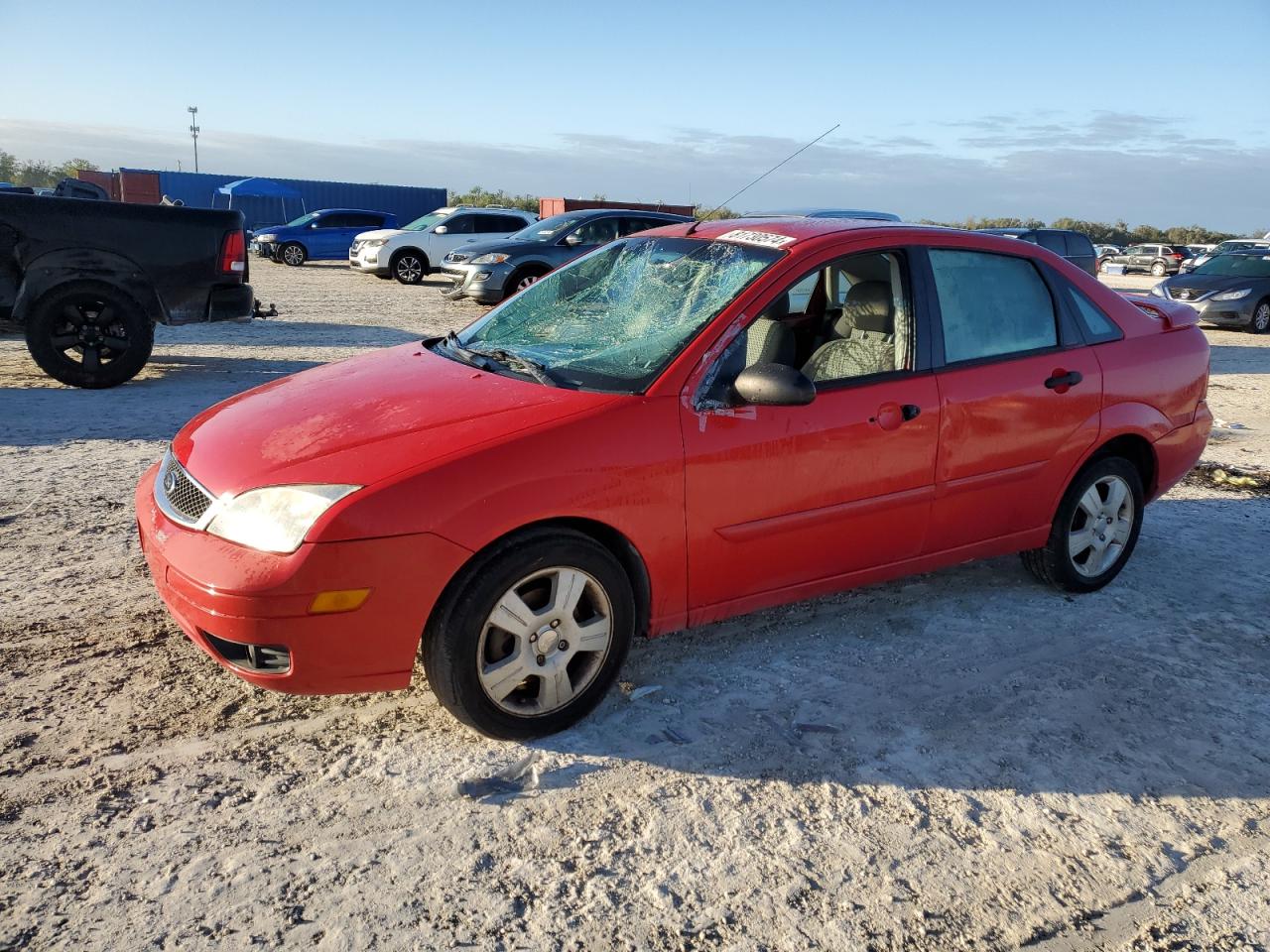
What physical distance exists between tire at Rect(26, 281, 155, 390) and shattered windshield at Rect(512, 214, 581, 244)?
854 centimetres

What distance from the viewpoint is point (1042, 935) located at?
259 centimetres

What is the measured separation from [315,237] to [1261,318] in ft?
73.3

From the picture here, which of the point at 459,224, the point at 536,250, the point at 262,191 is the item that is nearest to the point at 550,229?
the point at 536,250

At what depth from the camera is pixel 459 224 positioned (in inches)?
933

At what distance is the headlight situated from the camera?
2.97 meters

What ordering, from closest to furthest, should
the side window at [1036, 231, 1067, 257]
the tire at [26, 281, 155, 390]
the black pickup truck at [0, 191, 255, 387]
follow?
the black pickup truck at [0, 191, 255, 387], the tire at [26, 281, 155, 390], the side window at [1036, 231, 1067, 257]

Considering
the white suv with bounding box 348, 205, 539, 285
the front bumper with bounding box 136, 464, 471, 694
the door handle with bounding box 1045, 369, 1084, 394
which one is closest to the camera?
the front bumper with bounding box 136, 464, 471, 694

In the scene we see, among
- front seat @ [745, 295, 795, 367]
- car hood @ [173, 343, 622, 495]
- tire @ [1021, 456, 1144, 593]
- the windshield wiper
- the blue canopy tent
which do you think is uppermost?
the blue canopy tent

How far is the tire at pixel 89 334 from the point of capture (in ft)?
27.9

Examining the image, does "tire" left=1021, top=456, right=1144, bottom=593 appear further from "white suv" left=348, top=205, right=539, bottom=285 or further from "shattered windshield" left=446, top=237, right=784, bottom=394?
"white suv" left=348, top=205, right=539, bottom=285

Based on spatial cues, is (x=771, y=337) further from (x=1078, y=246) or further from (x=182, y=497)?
(x=1078, y=246)

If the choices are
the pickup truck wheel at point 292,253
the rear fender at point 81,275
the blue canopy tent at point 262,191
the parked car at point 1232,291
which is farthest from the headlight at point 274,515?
the blue canopy tent at point 262,191

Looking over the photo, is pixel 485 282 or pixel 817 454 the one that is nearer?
pixel 817 454

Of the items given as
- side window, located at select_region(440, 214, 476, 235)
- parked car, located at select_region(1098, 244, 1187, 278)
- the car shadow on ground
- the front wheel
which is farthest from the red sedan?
parked car, located at select_region(1098, 244, 1187, 278)
